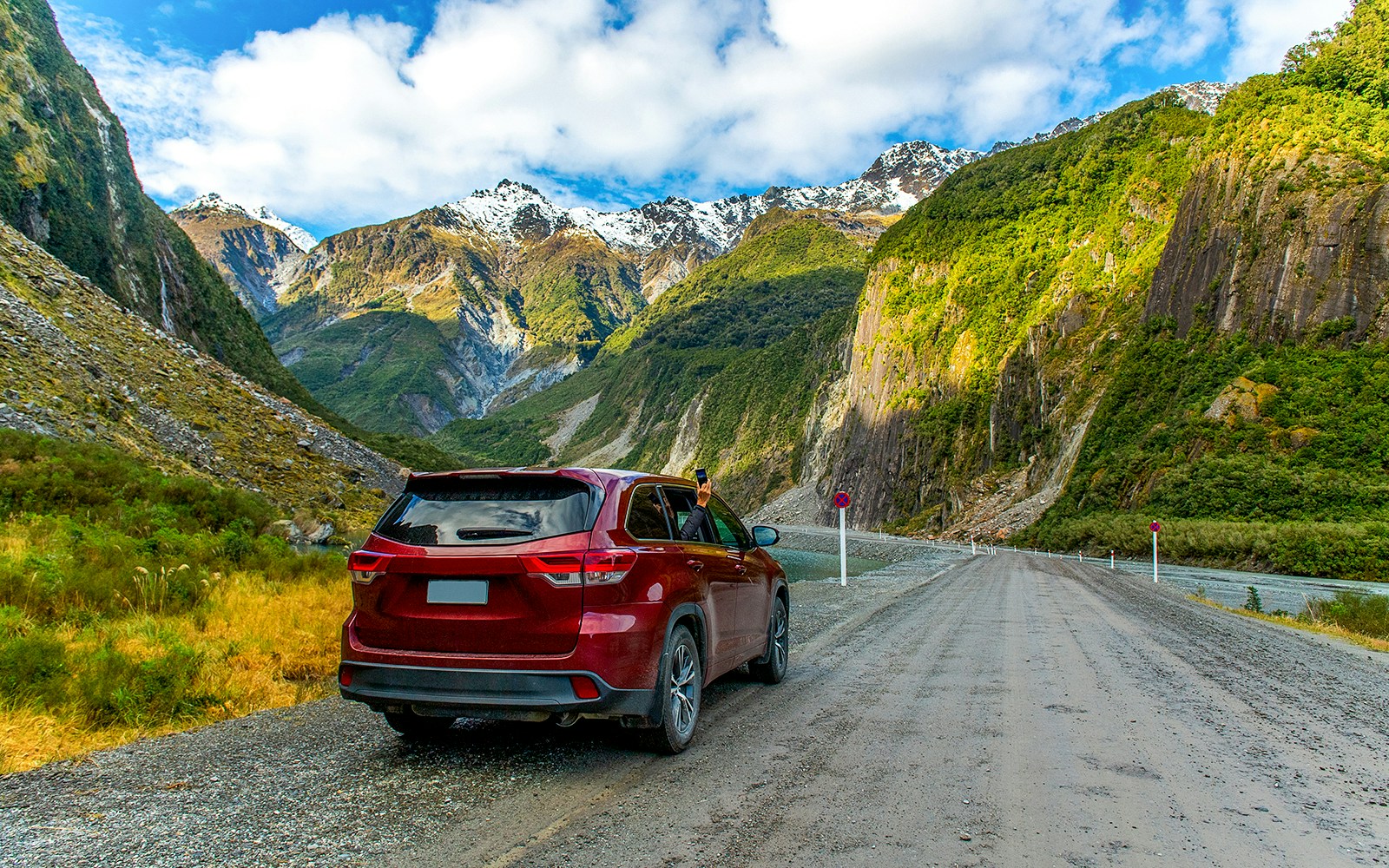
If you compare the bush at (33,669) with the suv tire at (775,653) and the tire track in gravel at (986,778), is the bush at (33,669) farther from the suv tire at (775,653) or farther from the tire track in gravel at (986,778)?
the suv tire at (775,653)

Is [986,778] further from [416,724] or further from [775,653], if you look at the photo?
[416,724]

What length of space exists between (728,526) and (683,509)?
881 millimetres

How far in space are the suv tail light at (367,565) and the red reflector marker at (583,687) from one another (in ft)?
4.58

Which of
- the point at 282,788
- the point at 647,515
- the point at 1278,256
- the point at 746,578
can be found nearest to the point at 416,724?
the point at 282,788

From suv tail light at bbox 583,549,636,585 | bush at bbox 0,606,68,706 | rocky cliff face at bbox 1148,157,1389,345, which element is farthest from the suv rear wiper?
rocky cliff face at bbox 1148,157,1389,345

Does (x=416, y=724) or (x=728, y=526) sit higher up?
(x=728, y=526)

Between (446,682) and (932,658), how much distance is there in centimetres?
560

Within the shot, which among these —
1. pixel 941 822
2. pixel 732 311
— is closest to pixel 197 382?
pixel 941 822

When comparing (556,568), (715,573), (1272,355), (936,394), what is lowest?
(715,573)

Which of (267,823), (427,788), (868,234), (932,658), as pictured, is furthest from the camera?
(868,234)

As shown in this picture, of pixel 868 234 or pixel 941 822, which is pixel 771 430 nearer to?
pixel 941 822

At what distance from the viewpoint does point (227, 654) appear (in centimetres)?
682

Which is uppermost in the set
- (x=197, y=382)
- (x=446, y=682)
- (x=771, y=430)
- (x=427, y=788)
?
(x=771, y=430)

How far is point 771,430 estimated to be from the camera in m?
101
